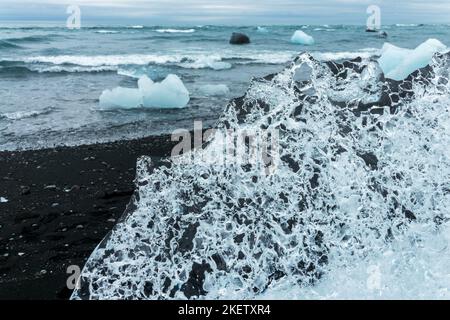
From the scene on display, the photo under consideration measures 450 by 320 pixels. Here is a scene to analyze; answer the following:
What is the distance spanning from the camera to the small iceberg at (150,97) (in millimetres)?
8062

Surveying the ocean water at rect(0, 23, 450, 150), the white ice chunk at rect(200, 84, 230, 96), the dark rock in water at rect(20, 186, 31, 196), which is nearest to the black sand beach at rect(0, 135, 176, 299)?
the dark rock in water at rect(20, 186, 31, 196)

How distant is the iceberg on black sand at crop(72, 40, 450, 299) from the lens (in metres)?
2.73

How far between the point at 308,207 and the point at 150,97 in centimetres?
559

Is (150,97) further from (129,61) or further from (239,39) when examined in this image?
(239,39)

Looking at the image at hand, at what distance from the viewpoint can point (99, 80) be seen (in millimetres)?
11906

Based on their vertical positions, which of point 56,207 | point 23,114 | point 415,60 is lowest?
point 56,207

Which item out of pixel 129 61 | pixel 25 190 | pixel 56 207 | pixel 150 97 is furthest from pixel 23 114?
pixel 129 61

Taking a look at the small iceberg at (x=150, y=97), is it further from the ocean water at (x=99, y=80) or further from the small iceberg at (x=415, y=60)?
the small iceberg at (x=415, y=60)

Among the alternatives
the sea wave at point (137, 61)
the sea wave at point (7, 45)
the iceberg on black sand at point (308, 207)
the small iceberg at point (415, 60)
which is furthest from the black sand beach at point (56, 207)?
the sea wave at point (7, 45)

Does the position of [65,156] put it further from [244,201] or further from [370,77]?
[370,77]

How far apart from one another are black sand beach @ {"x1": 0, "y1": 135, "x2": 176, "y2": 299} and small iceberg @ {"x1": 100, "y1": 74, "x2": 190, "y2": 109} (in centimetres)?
243

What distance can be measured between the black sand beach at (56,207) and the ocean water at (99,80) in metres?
0.99

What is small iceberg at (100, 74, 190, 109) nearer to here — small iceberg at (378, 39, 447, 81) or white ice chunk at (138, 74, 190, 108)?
white ice chunk at (138, 74, 190, 108)
